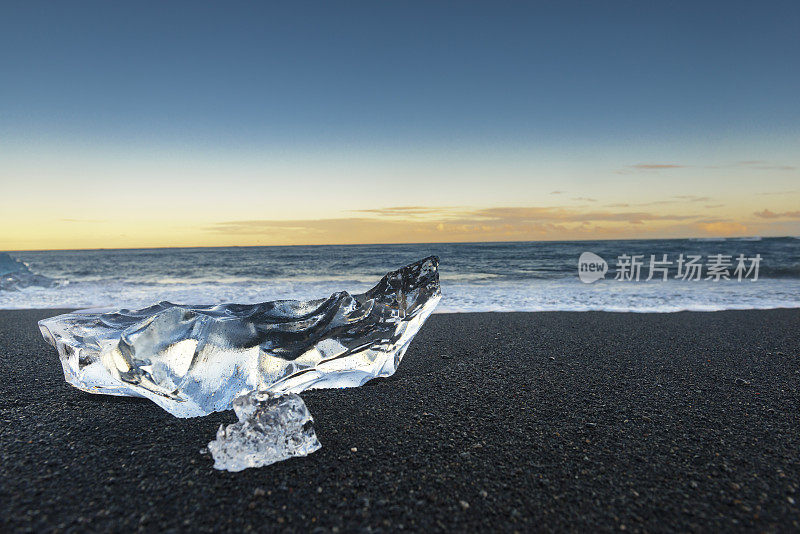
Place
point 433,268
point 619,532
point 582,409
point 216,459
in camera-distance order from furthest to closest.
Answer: point 433,268, point 582,409, point 216,459, point 619,532

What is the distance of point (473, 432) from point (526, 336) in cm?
270

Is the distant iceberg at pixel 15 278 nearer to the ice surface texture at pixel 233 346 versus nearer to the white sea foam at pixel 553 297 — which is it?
the white sea foam at pixel 553 297

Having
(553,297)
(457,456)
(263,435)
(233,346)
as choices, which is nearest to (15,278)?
(233,346)

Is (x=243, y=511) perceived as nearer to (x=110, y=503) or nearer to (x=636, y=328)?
(x=110, y=503)

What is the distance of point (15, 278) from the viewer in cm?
1313

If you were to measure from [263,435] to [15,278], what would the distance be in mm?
15294

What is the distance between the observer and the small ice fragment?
2.12m

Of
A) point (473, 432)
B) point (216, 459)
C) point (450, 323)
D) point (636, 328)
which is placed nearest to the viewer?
point (216, 459)

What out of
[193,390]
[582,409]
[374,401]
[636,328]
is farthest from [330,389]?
[636,328]

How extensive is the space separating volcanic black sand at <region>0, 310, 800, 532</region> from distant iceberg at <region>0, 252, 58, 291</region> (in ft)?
37.1

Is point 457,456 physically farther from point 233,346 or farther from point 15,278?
point 15,278

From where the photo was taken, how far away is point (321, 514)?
177 centimetres

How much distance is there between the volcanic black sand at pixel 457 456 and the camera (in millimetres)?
1765

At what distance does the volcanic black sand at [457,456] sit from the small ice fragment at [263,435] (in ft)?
0.21
